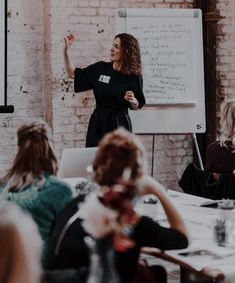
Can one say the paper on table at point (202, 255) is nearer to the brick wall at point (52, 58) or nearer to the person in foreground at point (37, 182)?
A: the person in foreground at point (37, 182)

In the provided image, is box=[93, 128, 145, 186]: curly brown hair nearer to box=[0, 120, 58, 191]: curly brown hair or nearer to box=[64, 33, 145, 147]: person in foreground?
box=[0, 120, 58, 191]: curly brown hair

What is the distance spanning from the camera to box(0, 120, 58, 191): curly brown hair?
3.01m

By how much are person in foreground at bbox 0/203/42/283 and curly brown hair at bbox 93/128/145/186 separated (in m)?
0.72

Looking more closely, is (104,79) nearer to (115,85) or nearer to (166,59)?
(115,85)

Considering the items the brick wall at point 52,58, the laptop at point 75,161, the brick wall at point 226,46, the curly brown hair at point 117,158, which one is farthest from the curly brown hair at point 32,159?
the brick wall at point 226,46

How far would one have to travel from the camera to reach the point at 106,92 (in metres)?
5.68

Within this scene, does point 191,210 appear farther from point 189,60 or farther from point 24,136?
point 189,60

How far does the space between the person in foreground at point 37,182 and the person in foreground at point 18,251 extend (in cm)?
114

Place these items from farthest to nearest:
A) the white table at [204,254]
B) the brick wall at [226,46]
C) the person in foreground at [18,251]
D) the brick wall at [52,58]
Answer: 1. the brick wall at [226,46]
2. the brick wall at [52,58]
3. the white table at [204,254]
4. the person in foreground at [18,251]

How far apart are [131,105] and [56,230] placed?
3135 mm

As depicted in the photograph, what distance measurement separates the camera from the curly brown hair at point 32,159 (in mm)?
3010

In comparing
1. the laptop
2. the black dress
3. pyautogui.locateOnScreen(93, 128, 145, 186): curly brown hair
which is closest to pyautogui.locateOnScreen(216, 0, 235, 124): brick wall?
the black dress

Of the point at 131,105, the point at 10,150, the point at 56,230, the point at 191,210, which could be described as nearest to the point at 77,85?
the point at 131,105

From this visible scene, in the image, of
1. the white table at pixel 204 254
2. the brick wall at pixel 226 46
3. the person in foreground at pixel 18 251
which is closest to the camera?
the person in foreground at pixel 18 251
